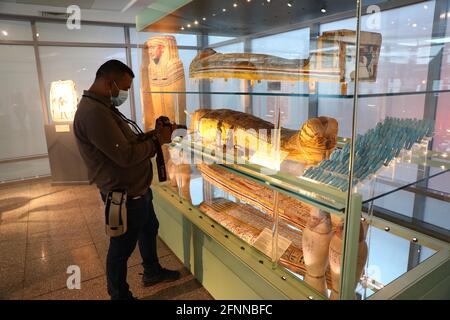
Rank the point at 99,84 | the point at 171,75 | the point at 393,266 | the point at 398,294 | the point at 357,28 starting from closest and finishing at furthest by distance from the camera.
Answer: the point at 357,28, the point at 398,294, the point at 393,266, the point at 99,84, the point at 171,75

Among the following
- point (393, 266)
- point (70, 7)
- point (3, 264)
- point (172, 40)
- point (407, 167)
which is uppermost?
point (70, 7)

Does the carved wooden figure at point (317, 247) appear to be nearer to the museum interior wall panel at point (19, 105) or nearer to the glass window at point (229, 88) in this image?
the glass window at point (229, 88)

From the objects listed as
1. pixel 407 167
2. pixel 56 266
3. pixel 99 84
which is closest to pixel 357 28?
pixel 407 167

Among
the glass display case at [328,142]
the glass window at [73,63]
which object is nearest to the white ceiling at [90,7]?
the glass window at [73,63]

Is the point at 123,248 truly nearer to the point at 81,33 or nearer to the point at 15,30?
the point at 15,30

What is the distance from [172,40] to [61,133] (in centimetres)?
298

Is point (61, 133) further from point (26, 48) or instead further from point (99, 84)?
point (99, 84)

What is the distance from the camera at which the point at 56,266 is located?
2.68 metres

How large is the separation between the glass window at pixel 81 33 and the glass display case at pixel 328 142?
146 inches

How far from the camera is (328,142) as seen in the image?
1.42 metres

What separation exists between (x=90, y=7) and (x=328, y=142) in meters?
5.20

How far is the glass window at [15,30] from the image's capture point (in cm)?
489

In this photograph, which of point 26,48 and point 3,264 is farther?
point 26,48

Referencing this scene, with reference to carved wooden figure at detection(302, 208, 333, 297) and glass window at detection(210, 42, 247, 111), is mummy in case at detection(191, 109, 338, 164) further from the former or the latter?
carved wooden figure at detection(302, 208, 333, 297)
